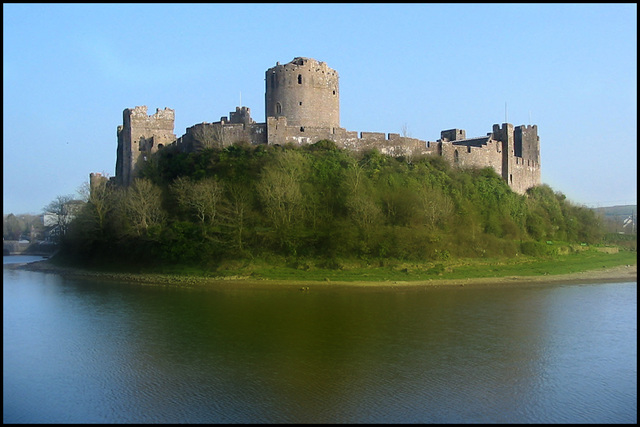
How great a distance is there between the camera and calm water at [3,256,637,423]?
921 cm

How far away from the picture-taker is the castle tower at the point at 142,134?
3338cm

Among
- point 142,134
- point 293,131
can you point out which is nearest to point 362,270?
point 293,131

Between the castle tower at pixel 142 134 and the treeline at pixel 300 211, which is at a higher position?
the castle tower at pixel 142 134

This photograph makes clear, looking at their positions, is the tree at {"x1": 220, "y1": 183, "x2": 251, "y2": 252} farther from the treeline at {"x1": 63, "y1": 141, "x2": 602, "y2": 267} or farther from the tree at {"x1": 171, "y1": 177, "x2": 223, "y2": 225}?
the tree at {"x1": 171, "y1": 177, "x2": 223, "y2": 225}

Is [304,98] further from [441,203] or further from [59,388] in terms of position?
[59,388]

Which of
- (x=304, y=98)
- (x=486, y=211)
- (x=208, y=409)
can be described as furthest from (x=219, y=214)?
(x=208, y=409)

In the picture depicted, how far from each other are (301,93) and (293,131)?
8.39 feet

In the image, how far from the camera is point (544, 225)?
32969mm

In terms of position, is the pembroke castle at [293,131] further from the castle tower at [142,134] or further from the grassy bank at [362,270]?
the grassy bank at [362,270]

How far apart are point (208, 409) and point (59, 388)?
308 centimetres

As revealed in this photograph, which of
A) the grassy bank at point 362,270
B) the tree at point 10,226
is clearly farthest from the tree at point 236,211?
the tree at point 10,226

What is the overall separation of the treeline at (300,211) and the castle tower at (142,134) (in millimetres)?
1111

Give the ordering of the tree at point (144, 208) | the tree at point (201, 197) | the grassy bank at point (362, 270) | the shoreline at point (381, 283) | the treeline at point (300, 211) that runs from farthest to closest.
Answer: the tree at point (144, 208), the tree at point (201, 197), the treeline at point (300, 211), the grassy bank at point (362, 270), the shoreline at point (381, 283)

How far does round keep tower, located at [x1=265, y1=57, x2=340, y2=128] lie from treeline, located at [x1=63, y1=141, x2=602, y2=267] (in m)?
2.66
